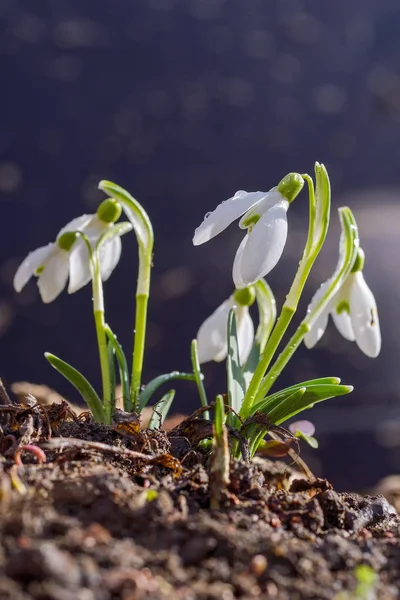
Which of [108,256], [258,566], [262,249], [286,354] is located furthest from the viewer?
[108,256]

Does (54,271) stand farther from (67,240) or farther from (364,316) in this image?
(364,316)

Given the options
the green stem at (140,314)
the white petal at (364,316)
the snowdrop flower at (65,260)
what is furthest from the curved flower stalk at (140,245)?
the white petal at (364,316)

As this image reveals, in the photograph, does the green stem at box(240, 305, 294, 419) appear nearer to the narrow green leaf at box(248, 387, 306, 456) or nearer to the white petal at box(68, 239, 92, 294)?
the narrow green leaf at box(248, 387, 306, 456)

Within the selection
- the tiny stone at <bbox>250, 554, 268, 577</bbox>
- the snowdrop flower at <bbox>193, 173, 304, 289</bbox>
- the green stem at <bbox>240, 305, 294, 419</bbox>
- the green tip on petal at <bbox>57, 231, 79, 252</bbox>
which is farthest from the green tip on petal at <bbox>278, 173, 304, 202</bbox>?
the tiny stone at <bbox>250, 554, 268, 577</bbox>

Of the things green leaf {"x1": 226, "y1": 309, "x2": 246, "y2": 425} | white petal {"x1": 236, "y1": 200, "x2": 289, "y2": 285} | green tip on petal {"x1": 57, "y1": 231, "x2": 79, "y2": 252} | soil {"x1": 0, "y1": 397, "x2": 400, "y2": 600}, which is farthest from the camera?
green tip on petal {"x1": 57, "y1": 231, "x2": 79, "y2": 252}

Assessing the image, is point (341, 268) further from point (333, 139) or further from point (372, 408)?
point (333, 139)

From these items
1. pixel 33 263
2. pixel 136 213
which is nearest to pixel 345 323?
pixel 136 213
